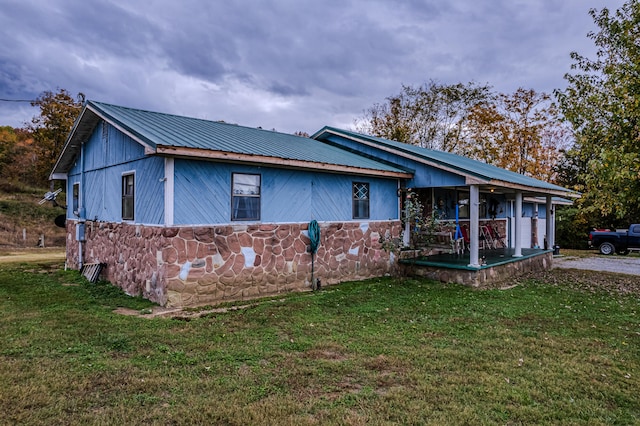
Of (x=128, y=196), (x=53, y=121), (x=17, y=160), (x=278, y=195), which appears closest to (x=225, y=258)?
(x=278, y=195)

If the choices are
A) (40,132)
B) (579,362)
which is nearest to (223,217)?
(579,362)

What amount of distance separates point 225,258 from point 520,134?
24.8 meters

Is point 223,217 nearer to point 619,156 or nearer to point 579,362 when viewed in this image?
point 579,362

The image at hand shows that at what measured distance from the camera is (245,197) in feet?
26.3

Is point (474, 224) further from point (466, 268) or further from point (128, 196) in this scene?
point (128, 196)

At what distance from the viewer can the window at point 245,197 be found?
786cm

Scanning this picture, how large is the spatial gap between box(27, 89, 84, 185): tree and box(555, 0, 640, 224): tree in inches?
1106

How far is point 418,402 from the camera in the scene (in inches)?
137

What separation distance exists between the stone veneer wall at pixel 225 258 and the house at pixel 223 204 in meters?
0.02

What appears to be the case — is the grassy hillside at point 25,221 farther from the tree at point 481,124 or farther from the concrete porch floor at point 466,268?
the tree at point 481,124

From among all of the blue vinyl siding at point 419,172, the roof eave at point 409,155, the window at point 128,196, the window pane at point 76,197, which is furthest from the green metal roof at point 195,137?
the window at point 128,196

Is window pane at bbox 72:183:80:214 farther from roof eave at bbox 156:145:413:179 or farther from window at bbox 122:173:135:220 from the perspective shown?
roof eave at bbox 156:145:413:179

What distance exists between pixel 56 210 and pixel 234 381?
29.8 meters

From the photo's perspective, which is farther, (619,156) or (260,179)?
(260,179)
